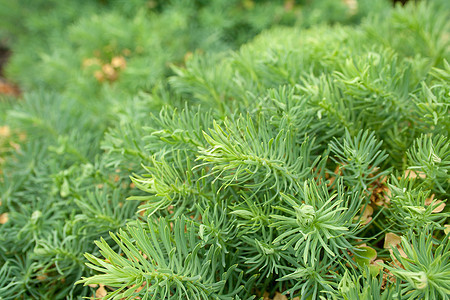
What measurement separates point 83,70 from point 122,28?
271mm

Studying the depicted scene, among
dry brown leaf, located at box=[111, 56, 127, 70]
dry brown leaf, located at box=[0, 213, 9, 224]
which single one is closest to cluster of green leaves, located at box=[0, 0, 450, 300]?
dry brown leaf, located at box=[0, 213, 9, 224]

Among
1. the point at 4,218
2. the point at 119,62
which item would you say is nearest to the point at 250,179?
the point at 4,218

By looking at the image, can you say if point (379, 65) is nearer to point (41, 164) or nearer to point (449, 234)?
point (449, 234)

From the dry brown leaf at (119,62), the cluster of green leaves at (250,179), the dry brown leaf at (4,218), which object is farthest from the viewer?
the dry brown leaf at (119,62)

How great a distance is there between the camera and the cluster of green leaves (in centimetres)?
54

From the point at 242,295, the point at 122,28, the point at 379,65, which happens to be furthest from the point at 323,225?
the point at 122,28

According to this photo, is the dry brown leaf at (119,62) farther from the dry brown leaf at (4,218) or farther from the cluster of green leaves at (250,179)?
the dry brown leaf at (4,218)

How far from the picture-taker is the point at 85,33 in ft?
4.73

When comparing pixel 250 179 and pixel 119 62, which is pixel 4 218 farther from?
pixel 119 62

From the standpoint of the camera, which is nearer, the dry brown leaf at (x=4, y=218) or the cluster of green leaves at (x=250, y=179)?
the cluster of green leaves at (x=250, y=179)

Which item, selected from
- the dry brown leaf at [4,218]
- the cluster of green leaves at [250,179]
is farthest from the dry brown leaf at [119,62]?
the dry brown leaf at [4,218]

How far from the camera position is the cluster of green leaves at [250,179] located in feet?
1.78

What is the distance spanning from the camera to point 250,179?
0.69 m

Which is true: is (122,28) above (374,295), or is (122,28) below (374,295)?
above
